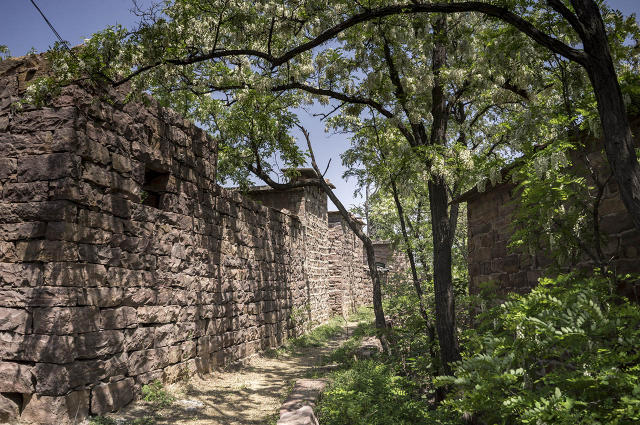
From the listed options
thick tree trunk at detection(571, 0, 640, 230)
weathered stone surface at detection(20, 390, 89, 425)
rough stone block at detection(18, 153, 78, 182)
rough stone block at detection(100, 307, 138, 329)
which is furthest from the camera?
rough stone block at detection(100, 307, 138, 329)

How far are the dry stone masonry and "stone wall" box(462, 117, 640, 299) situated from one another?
3944 mm

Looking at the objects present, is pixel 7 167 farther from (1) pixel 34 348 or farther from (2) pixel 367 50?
(2) pixel 367 50

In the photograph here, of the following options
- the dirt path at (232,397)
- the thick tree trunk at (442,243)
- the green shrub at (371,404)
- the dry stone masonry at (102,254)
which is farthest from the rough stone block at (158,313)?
the thick tree trunk at (442,243)

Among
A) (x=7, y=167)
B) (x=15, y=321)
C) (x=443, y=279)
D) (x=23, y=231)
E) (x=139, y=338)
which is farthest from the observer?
(x=443, y=279)

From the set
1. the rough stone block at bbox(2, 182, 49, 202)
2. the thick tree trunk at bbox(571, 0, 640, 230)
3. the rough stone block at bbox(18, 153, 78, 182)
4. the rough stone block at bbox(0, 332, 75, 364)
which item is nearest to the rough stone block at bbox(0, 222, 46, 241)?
the rough stone block at bbox(2, 182, 49, 202)

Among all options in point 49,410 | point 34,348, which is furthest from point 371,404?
point 34,348

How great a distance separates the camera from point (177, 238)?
567cm

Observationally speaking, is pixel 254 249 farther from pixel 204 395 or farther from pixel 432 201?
pixel 432 201

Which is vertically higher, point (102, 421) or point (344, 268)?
point (344, 268)

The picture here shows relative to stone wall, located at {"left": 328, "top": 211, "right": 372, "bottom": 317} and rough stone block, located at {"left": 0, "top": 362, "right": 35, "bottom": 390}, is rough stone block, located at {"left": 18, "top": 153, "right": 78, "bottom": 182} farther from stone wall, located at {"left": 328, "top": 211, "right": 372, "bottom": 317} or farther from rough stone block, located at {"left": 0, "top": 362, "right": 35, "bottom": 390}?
stone wall, located at {"left": 328, "top": 211, "right": 372, "bottom": 317}

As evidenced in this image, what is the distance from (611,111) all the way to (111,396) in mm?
4905

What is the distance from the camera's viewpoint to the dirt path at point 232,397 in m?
4.46

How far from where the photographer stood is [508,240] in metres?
4.29

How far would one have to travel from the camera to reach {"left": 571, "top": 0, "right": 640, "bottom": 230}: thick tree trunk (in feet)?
8.12
